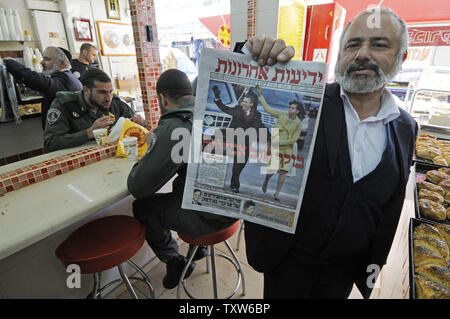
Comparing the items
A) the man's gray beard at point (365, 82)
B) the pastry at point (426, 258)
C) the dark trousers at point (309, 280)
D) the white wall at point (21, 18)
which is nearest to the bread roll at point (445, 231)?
the pastry at point (426, 258)

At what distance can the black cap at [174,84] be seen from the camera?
53.1 inches

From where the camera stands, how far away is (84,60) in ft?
4.08

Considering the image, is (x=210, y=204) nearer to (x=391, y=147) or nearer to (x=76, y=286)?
(x=391, y=147)

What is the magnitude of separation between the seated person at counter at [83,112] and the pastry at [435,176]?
2083 mm

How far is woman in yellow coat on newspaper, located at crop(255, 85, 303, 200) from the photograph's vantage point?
64cm

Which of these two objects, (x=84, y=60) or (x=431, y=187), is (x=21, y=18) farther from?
(x=431, y=187)

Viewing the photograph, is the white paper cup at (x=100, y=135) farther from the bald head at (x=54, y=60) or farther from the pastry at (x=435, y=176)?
the pastry at (x=435, y=176)

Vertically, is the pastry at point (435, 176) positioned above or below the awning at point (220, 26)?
below

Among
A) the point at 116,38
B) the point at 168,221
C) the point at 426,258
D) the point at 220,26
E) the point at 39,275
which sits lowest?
the point at 39,275

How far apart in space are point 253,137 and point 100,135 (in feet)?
4.05

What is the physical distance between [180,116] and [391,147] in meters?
0.94

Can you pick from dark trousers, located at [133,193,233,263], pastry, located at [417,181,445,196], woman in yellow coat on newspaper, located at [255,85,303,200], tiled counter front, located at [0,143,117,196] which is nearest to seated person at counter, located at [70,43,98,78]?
tiled counter front, located at [0,143,117,196]

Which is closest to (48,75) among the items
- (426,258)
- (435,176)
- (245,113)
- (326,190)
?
(245,113)

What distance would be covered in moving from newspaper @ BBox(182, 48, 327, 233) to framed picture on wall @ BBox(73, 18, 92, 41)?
0.93 meters
